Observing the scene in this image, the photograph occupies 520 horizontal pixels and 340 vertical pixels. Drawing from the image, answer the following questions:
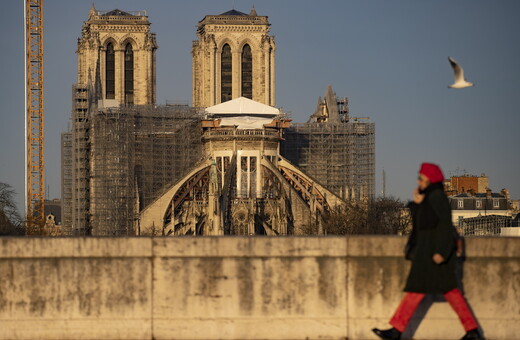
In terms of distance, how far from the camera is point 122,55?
12119 centimetres

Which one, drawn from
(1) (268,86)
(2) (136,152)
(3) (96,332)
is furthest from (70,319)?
(1) (268,86)

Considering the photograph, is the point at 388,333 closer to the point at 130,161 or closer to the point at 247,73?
the point at 130,161

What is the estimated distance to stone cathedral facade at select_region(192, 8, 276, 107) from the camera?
121 m

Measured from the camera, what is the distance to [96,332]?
1825 centimetres

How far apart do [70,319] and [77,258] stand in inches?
31.7

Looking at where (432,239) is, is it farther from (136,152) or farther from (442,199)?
(136,152)

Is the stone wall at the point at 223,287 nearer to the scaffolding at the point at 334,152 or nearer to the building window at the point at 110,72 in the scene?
the scaffolding at the point at 334,152

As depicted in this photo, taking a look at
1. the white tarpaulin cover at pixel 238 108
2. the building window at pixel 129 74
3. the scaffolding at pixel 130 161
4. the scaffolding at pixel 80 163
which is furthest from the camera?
the building window at pixel 129 74

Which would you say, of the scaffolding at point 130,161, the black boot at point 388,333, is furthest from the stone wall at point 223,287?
the scaffolding at point 130,161

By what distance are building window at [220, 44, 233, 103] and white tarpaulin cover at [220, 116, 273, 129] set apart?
278 inches

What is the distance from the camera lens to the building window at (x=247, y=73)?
402 ft

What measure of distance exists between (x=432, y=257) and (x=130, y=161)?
9477cm

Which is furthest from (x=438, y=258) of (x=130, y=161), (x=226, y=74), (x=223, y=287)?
(x=226, y=74)

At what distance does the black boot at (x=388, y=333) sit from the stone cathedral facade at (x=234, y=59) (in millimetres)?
103906
